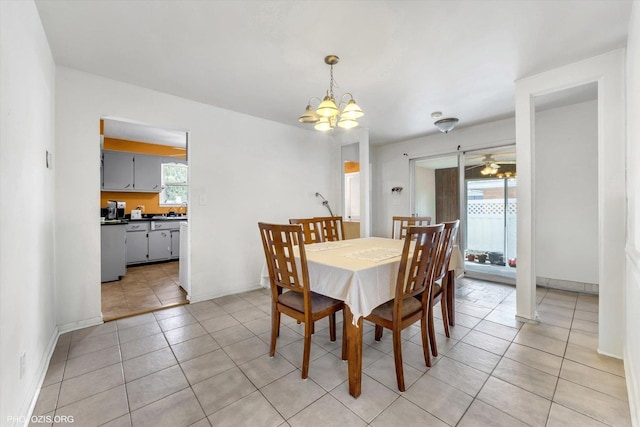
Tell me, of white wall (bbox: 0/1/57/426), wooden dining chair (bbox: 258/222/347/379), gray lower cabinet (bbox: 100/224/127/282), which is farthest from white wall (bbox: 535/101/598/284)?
gray lower cabinet (bbox: 100/224/127/282)

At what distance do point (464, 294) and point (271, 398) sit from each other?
294 cm

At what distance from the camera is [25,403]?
1.46m

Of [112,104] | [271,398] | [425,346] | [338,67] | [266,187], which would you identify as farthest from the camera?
[266,187]

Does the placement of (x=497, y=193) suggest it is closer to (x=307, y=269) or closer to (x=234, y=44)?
(x=307, y=269)

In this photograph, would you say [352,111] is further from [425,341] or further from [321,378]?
[321,378]

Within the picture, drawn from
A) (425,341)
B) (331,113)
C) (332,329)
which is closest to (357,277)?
(425,341)

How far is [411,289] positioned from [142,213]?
610 centimetres

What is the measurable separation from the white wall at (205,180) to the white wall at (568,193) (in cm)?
312

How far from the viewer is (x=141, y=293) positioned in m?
3.62

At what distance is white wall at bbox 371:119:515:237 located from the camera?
162 inches

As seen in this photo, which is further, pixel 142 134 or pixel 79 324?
pixel 142 134

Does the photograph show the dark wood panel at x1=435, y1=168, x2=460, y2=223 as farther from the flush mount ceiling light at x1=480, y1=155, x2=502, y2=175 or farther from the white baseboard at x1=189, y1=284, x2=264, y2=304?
the white baseboard at x1=189, y1=284, x2=264, y2=304

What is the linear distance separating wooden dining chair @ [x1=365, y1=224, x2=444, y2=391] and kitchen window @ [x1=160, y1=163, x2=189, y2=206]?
593 cm

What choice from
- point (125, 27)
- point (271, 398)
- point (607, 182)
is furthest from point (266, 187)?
point (607, 182)
